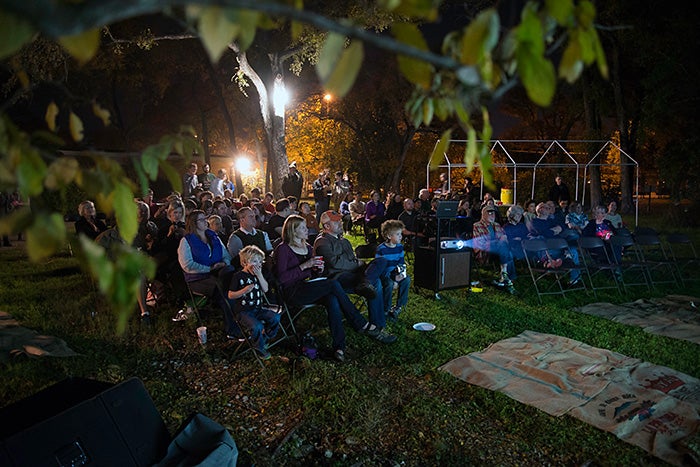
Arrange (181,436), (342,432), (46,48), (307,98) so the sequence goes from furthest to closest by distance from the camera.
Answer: (307,98) → (46,48) → (342,432) → (181,436)

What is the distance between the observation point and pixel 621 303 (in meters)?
7.45

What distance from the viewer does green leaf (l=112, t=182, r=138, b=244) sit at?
126 cm

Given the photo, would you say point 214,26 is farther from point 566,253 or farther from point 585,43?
point 566,253

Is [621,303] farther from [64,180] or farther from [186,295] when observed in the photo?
[64,180]

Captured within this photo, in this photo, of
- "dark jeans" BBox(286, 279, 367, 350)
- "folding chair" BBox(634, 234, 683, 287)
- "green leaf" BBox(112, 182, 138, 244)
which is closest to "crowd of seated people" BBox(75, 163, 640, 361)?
"dark jeans" BBox(286, 279, 367, 350)

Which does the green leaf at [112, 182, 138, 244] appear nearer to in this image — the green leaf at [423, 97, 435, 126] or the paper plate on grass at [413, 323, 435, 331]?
the green leaf at [423, 97, 435, 126]

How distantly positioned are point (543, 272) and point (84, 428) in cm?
680

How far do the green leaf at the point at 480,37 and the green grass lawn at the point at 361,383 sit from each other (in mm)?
3122

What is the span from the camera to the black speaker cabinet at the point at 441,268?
7574 millimetres

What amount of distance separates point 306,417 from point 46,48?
37.7ft

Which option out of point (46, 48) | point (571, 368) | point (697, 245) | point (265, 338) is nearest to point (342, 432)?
point (265, 338)

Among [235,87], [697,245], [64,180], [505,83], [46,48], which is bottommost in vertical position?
[697,245]

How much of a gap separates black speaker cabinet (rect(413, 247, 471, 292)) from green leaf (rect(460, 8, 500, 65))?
21.3ft

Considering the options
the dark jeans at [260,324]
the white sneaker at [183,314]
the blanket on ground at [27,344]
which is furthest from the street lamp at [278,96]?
the dark jeans at [260,324]
